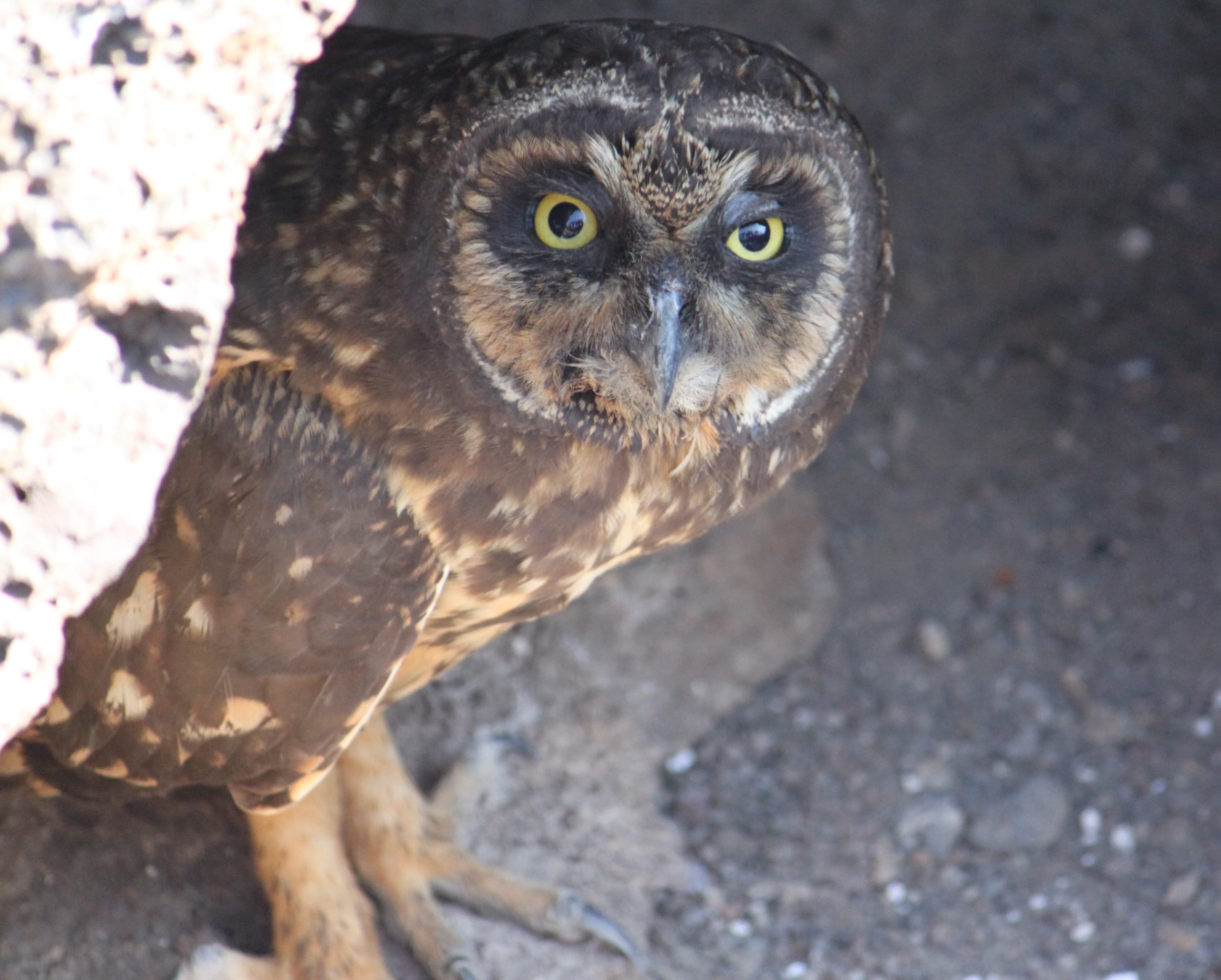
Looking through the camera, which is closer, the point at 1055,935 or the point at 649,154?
the point at 649,154

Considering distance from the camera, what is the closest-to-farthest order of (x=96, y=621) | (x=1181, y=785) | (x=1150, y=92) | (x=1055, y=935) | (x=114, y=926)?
(x=96, y=621) → (x=114, y=926) → (x=1055, y=935) → (x=1181, y=785) → (x=1150, y=92)

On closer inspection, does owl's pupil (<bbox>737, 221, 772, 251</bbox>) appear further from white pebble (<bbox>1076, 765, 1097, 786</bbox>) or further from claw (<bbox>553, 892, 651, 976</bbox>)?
white pebble (<bbox>1076, 765, 1097, 786</bbox>)

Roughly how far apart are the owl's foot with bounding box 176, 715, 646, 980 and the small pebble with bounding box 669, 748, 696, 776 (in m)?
0.56

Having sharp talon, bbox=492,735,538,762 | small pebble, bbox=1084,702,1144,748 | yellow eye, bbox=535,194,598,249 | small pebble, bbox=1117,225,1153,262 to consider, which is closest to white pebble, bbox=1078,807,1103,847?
small pebble, bbox=1084,702,1144,748

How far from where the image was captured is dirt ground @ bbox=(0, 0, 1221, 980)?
2670mm

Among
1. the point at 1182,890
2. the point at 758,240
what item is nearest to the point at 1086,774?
the point at 1182,890

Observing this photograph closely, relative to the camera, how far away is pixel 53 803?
2400mm

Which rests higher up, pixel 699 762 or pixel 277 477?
pixel 277 477

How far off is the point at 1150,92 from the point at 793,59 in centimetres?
240

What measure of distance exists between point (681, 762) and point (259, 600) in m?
1.56

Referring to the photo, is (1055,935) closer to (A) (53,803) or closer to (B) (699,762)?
(B) (699,762)

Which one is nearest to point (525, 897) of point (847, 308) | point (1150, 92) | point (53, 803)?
point (53, 803)

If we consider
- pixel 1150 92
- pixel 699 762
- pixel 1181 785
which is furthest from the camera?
pixel 1150 92

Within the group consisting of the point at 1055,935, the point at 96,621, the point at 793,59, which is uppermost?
the point at 793,59
